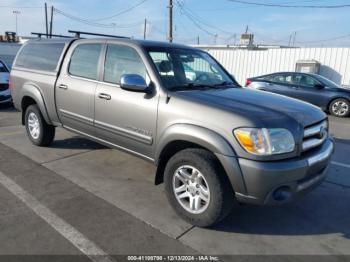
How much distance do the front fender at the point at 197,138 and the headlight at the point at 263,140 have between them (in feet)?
0.49

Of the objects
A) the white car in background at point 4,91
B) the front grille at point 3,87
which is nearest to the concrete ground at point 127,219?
the white car in background at point 4,91

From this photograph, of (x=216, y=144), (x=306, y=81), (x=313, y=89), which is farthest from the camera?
(x=306, y=81)

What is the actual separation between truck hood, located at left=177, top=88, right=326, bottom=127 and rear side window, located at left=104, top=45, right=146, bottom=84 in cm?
74

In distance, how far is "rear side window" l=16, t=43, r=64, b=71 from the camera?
529 centimetres

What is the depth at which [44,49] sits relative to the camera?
18.4 feet

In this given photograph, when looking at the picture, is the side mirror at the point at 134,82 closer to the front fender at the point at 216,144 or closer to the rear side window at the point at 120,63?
the rear side window at the point at 120,63

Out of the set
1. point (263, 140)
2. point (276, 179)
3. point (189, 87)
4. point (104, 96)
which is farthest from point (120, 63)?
point (276, 179)

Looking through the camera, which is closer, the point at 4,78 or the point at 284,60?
the point at 4,78

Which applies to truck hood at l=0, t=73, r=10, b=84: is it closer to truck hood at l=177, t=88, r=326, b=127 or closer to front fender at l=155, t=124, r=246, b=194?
truck hood at l=177, t=88, r=326, b=127

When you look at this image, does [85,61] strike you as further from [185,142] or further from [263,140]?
[263,140]

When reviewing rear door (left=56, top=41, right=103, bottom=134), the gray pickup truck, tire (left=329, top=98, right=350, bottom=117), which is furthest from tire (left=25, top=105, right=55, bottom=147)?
tire (left=329, top=98, right=350, bottom=117)

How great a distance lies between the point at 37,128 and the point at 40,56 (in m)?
1.26

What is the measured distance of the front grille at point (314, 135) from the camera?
3180mm

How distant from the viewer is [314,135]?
3363mm
